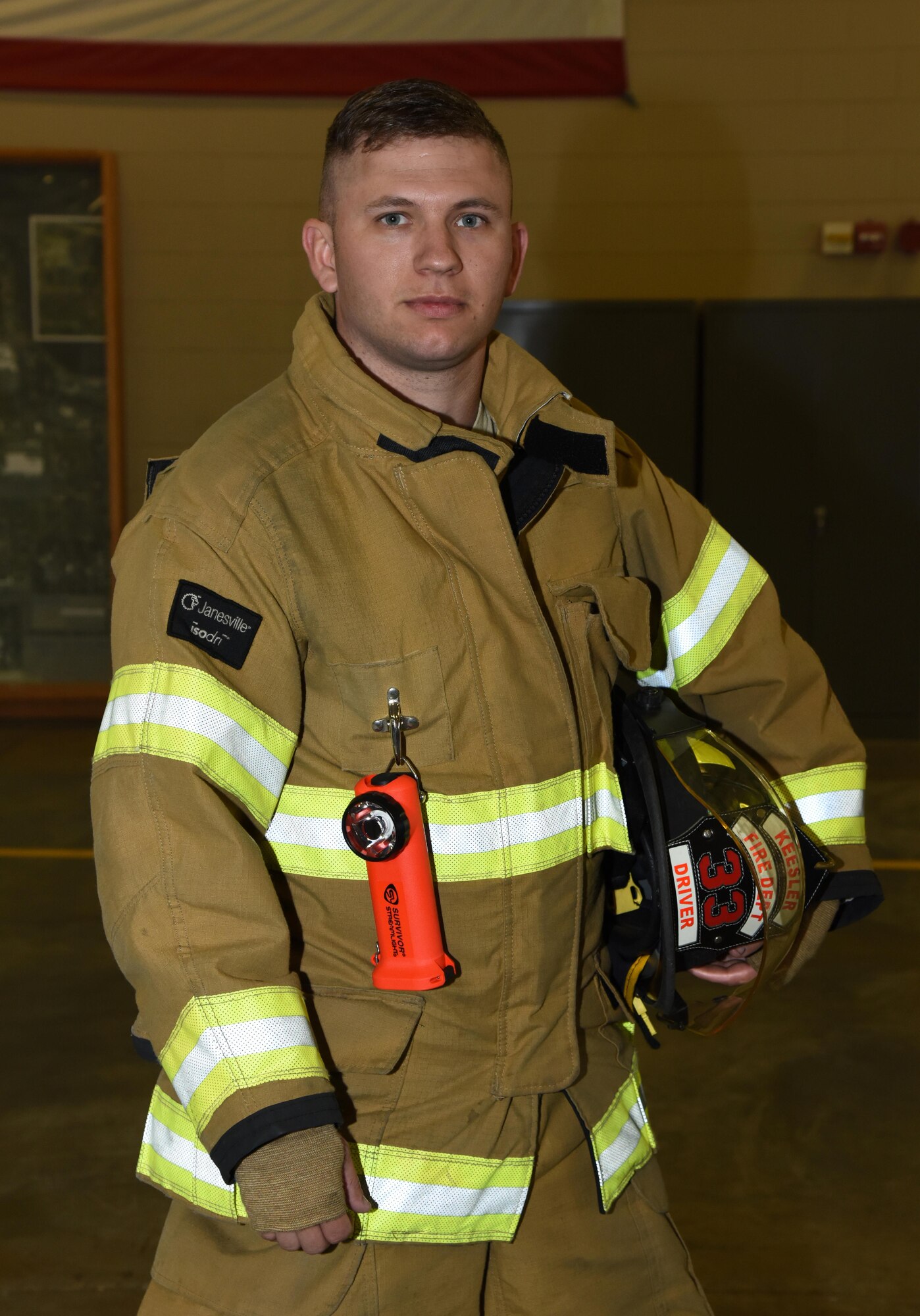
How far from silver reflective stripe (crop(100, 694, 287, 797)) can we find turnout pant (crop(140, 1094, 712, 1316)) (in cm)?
55

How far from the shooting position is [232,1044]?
1.36m

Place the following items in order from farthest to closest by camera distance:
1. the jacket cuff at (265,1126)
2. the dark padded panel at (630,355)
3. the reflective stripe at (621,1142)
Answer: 1. the dark padded panel at (630,355)
2. the reflective stripe at (621,1142)
3. the jacket cuff at (265,1126)

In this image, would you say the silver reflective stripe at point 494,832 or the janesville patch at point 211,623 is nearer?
the janesville patch at point 211,623

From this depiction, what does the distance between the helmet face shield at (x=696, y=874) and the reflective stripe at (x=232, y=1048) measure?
1.67ft

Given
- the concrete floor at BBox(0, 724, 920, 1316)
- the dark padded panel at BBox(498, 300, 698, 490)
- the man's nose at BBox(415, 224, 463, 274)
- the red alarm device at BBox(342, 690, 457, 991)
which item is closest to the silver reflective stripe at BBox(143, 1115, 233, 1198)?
the red alarm device at BBox(342, 690, 457, 991)

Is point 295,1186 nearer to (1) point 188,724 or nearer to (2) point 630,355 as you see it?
(1) point 188,724

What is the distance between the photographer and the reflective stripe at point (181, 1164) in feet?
4.95

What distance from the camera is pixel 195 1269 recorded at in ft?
5.12

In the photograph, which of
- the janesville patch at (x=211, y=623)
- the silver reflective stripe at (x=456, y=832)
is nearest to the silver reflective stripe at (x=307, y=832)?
the silver reflective stripe at (x=456, y=832)

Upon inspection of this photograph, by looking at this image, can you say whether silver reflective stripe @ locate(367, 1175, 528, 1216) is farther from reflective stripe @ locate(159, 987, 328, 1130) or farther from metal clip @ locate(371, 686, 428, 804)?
metal clip @ locate(371, 686, 428, 804)

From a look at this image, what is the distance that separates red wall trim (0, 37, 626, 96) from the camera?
6949 millimetres

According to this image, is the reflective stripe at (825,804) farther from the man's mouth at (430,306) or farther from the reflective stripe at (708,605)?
the man's mouth at (430,306)

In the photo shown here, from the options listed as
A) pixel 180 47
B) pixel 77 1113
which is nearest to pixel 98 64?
pixel 180 47

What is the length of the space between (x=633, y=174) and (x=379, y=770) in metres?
6.31
